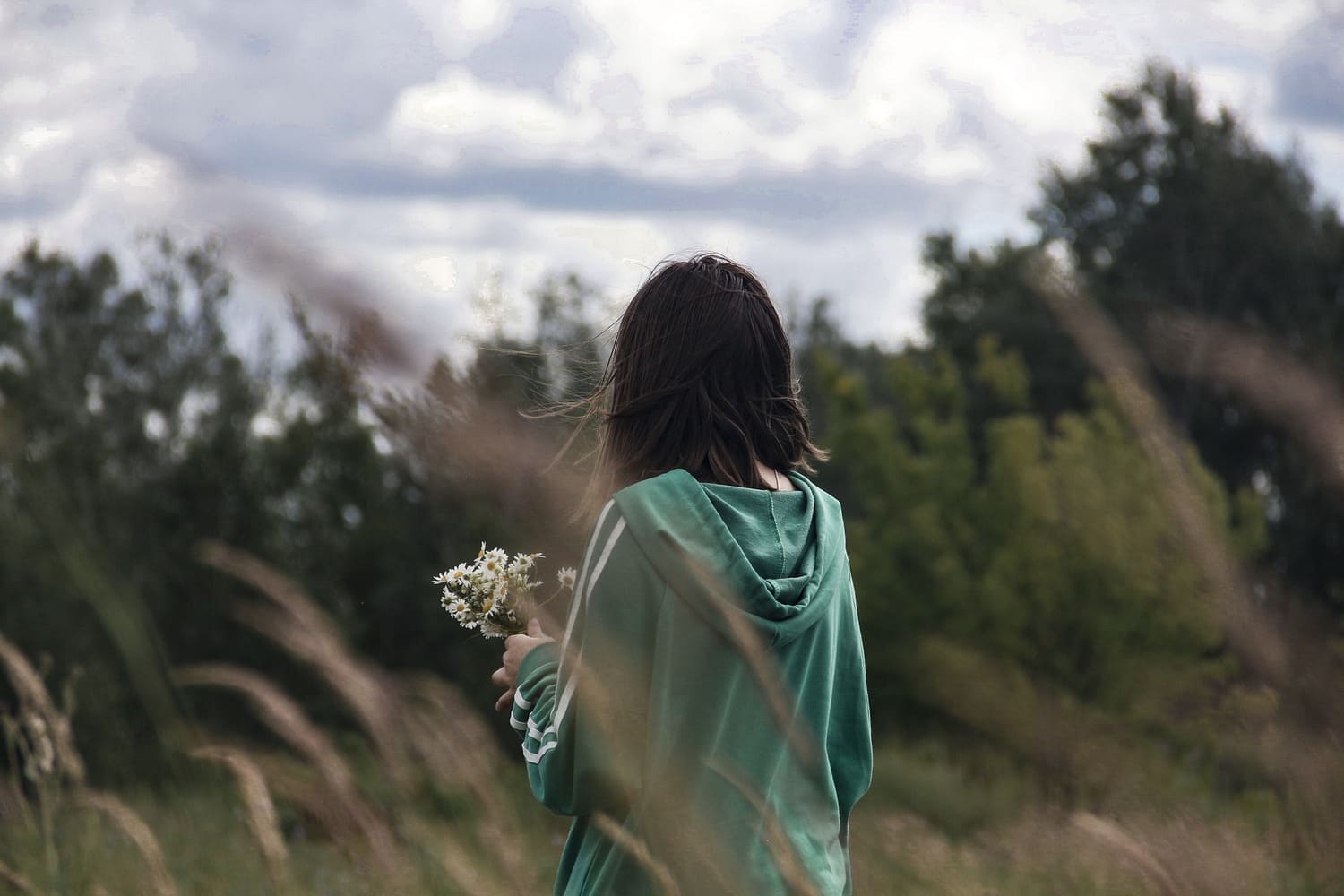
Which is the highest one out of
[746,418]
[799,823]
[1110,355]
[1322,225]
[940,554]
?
[1322,225]

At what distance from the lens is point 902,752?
10.0 metres

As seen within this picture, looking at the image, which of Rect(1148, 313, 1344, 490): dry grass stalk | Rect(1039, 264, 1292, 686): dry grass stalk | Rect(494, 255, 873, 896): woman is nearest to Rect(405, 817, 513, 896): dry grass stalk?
Rect(494, 255, 873, 896): woman

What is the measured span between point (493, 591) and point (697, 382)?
1.50ft

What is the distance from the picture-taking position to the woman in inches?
64.6

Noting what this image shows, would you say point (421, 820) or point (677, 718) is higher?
point (677, 718)

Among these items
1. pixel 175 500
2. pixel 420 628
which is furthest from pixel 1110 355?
pixel 175 500

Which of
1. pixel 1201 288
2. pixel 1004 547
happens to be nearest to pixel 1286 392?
pixel 1004 547

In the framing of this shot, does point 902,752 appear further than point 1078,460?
Yes

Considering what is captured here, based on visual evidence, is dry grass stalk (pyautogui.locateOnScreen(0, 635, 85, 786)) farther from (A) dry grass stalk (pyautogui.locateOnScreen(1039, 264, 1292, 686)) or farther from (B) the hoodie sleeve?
(A) dry grass stalk (pyautogui.locateOnScreen(1039, 264, 1292, 686))

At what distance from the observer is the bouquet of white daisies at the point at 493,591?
191 centimetres

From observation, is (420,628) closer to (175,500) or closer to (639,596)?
(175,500)

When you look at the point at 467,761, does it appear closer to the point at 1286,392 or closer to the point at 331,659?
the point at 331,659

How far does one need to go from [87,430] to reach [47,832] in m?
13.0

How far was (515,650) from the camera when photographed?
191 cm
